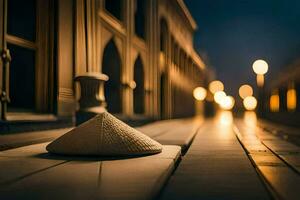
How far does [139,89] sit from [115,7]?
179 inches

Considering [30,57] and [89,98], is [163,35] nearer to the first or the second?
[89,98]

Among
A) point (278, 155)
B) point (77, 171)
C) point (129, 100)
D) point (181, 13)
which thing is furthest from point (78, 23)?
point (181, 13)

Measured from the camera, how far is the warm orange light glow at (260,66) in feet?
60.8

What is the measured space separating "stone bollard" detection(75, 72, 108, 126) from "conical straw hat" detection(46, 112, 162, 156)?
4683 millimetres

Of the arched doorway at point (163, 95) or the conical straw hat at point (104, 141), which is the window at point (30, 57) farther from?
the arched doorway at point (163, 95)

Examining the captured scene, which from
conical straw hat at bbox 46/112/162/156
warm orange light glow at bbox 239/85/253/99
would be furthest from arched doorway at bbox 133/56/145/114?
warm orange light glow at bbox 239/85/253/99

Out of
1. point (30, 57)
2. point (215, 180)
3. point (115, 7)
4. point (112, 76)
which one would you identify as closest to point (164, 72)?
point (115, 7)

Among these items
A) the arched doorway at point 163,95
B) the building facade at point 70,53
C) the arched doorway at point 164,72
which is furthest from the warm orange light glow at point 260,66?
the arched doorway at point 163,95

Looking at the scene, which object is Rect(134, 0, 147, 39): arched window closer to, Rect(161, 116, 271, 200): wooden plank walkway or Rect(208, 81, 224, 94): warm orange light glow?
Rect(161, 116, 271, 200): wooden plank walkway

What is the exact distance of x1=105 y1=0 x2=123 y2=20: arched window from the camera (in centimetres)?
1539

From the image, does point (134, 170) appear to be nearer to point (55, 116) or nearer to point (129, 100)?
point (55, 116)

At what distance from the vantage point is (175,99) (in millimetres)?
30125

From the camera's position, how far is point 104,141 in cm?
473

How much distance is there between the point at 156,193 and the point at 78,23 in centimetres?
845
